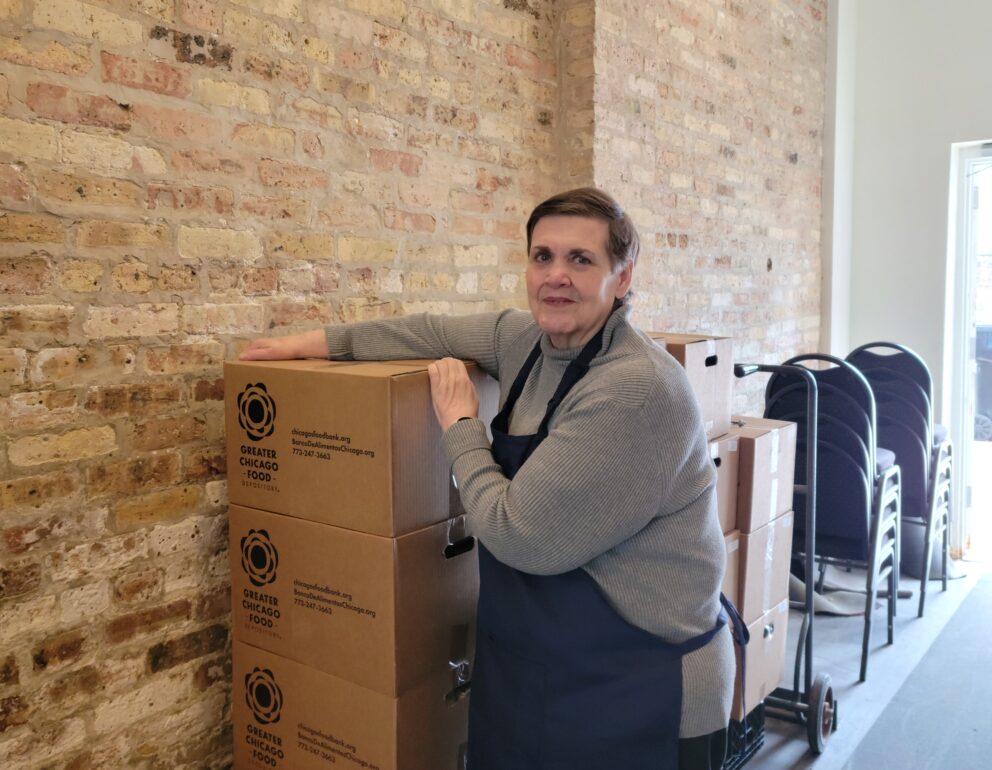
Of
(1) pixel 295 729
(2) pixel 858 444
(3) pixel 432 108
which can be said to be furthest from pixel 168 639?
(2) pixel 858 444

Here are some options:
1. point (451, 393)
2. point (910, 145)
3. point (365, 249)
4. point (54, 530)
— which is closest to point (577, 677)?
point (451, 393)

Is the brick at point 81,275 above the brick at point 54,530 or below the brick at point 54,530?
above

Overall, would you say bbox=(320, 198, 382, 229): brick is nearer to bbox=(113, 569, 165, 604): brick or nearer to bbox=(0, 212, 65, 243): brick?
bbox=(0, 212, 65, 243): brick

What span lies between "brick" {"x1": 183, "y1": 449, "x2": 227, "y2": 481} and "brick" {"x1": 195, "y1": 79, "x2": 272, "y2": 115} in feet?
2.51

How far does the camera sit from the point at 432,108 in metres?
2.45

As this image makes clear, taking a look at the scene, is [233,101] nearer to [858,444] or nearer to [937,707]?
[858,444]

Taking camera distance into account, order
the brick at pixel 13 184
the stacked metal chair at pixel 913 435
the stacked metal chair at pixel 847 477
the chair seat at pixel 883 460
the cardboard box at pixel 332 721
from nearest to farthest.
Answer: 1. the brick at pixel 13 184
2. the cardboard box at pixel 332 721
3. the stacked metal chair at pixel 847 477
4. the chair seat at pixel 883 460
5. the stacked metal chair at pixel 913 435

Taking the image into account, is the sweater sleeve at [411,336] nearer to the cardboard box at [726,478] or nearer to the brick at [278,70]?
the brick at [278,70]

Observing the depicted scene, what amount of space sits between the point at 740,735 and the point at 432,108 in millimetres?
1965

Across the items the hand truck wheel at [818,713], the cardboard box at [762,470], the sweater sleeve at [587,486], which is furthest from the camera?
the hand truck wheel at [818,713]

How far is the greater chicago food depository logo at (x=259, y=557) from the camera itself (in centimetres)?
181

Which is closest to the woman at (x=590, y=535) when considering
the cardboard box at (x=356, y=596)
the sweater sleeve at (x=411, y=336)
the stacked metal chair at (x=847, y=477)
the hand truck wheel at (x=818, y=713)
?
the cardboard box at (x=356, y=596)

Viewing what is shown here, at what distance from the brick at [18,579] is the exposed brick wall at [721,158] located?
6.75ft

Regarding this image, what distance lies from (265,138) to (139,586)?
1.03 metres
